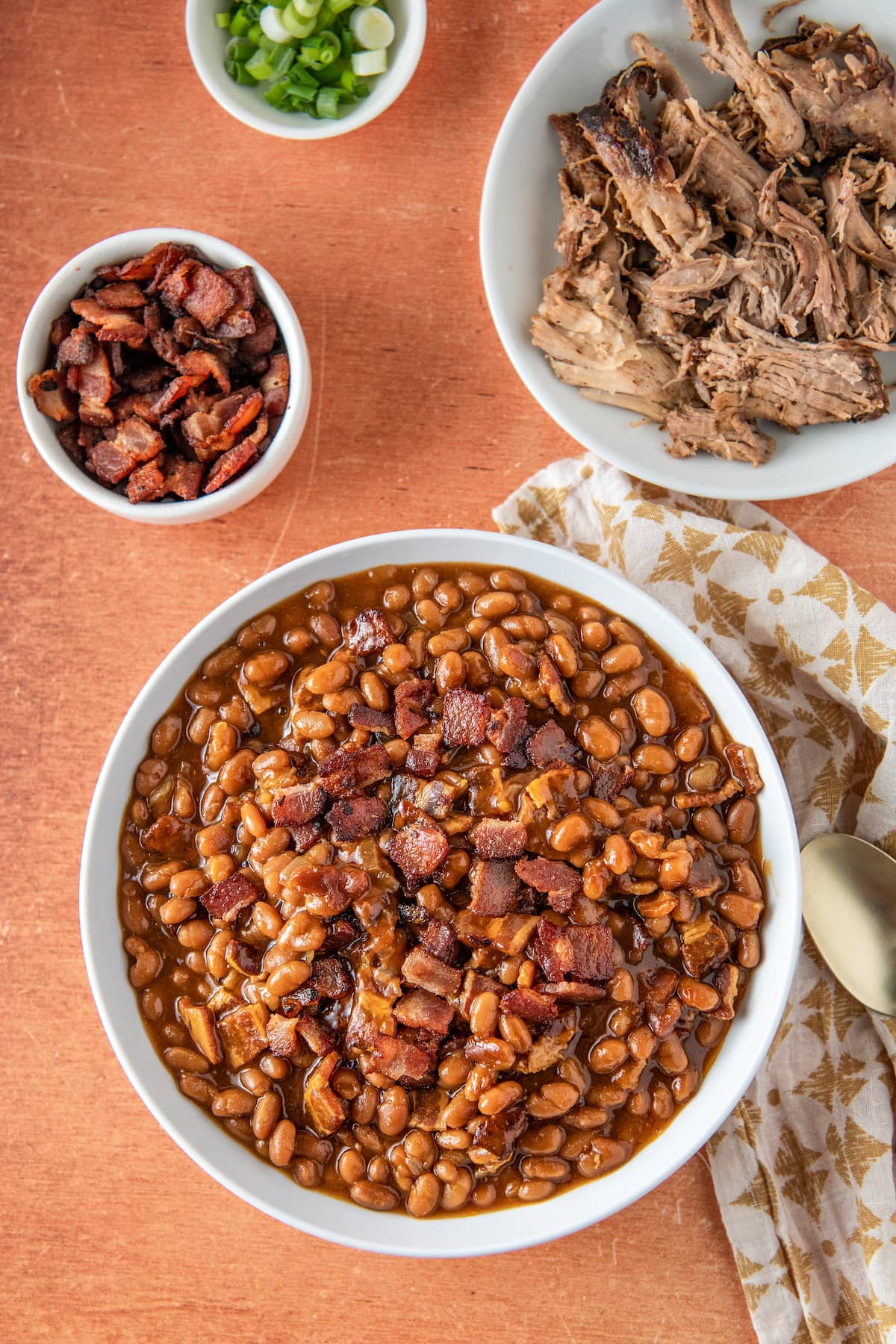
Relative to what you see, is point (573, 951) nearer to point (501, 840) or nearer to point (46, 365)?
point (501, 840)

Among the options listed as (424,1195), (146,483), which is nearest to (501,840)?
(424,1195)

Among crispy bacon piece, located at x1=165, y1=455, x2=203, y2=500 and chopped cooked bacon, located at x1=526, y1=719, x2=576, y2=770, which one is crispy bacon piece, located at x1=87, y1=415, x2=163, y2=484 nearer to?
crispy bacon piece, located at x1=165, y1=455, x2=203, y2=500

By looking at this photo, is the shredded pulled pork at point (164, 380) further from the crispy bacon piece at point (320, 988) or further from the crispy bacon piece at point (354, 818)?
the crispy bacon piece at point (320, 988)

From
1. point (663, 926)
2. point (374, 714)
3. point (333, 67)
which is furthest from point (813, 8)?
point (663, 926)

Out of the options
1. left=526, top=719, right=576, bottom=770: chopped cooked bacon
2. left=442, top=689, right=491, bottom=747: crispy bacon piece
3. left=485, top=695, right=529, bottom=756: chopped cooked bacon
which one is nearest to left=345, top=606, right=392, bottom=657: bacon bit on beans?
left=442, top=689, right=491, bottom=747: crispy bacon piece

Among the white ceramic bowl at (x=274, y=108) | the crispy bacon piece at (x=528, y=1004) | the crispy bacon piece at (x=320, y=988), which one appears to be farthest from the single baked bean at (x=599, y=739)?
the white ceramic bowl at (x=274, y=108)

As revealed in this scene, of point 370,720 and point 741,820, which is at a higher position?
point 370,720
